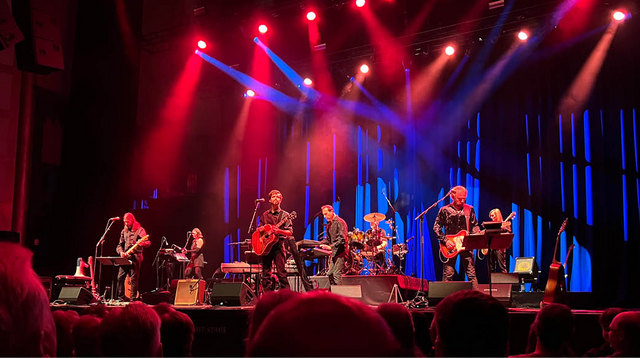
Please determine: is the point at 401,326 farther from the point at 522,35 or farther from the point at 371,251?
the point at 522,35

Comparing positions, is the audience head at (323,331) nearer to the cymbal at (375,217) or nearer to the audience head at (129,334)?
the audience head at (129,334)

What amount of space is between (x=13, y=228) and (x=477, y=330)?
11.6 m

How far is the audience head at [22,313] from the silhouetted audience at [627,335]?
10.5 feet

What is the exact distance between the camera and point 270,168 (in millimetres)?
16594

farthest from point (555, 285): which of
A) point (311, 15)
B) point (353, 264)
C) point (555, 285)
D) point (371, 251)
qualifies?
point (311, 15)

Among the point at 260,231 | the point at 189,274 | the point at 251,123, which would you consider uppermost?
the point at 251,123

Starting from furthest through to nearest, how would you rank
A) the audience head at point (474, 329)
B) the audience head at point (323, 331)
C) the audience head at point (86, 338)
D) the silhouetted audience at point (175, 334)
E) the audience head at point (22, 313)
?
the audience head at point (86, 338), the silhouetted audience at point (175, 334), the audience head at point (474, 329), the audience head at point (22, 313), the audience head at point (323, 331)

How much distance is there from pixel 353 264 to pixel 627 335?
978cm

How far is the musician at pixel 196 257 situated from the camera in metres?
14.8

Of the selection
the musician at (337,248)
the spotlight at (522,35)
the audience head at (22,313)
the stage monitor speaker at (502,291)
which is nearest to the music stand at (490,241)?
the stage monitor speaker at (502,291)

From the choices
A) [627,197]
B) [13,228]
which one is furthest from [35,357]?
[627,197]

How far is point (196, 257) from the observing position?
15.0m

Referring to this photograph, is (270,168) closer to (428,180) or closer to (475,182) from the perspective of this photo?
(428,180)

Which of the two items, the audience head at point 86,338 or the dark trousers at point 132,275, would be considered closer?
the audience head at point 86,338
